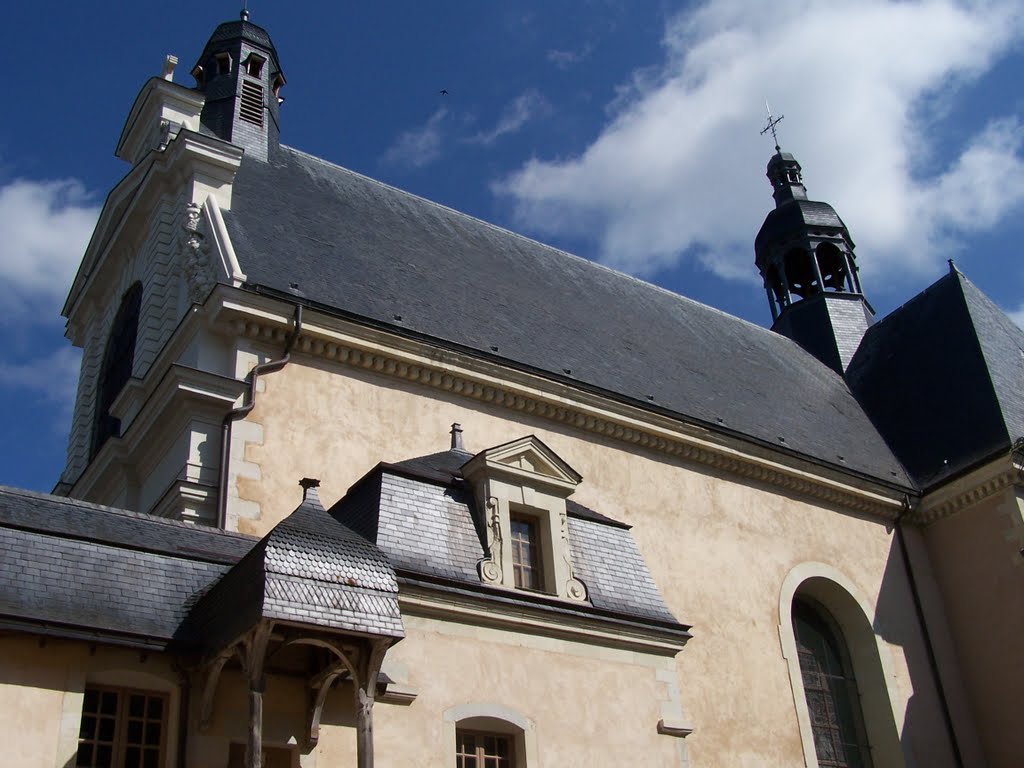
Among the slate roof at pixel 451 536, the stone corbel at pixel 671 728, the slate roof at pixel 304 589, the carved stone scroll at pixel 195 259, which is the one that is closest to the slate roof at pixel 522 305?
the carved stone scroll at pixel 195 259

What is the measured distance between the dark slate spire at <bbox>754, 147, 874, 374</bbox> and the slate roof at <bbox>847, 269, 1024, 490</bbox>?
2.36 ft

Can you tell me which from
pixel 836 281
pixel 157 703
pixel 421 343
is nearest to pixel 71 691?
pixel 157 703

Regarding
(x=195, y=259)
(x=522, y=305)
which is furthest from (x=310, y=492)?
(x=522, y=305)

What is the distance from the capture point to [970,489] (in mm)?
17875

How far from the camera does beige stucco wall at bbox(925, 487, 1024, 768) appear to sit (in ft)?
54.7

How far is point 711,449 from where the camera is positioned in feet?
52.5

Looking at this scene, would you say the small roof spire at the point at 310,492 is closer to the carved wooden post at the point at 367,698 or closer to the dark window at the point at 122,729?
the carved wooden post at the point at 367,698

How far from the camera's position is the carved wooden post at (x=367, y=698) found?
793 cm

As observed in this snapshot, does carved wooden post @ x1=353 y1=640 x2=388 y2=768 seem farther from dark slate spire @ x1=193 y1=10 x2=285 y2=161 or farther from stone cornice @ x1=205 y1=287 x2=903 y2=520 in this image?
dark slate spire @ x1=193 y1=10 x2=285 y2=161

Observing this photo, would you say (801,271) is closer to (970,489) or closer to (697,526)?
(970,489)

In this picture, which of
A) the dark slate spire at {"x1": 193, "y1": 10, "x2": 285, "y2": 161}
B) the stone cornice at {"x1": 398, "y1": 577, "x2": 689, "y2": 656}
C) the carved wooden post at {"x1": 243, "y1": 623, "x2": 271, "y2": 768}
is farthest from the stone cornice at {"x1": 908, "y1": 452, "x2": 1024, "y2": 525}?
the carved wooden post at {"x1": 243, "y1": 623, "x2": 271, "y2": 768}

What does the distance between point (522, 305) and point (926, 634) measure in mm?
7925

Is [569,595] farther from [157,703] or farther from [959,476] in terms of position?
[959,476]

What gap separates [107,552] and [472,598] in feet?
9.79
